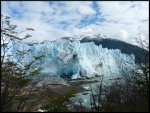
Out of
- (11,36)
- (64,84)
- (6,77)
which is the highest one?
(11,36)

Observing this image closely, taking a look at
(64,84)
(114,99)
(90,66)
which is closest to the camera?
(114,99)

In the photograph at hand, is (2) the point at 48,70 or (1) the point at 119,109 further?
(2) the point at 48,70

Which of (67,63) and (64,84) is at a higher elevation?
(67,63)

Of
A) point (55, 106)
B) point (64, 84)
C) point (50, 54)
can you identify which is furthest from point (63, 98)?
point (50, 54)

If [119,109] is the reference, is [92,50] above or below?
above

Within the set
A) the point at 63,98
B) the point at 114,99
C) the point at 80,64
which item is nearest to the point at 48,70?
the point at 80,64

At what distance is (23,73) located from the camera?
21.9 ft

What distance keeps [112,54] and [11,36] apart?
151ft

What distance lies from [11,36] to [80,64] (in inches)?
1558

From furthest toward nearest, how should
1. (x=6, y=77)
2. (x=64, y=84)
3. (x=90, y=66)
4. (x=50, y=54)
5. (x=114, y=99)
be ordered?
(x=90, y=66) < (x=50, y=54) < (x=64, y=84) < (x=114, y=99) < (x=6, y=77)

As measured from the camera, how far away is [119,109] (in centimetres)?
696

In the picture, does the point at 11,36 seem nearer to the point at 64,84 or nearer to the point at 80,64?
the point at 64,84

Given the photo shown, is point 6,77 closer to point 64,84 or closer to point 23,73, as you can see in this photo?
point 23,73

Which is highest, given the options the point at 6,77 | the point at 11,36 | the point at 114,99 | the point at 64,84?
the point at 11,36
